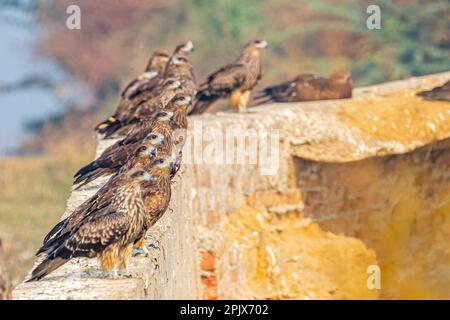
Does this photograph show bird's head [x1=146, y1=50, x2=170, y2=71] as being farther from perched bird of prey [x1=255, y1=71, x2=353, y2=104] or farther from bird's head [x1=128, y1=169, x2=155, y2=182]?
bird's head [x1=128, y1=169, x2=155, y2=182]

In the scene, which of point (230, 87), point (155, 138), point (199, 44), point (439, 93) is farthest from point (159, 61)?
point (199, 44)

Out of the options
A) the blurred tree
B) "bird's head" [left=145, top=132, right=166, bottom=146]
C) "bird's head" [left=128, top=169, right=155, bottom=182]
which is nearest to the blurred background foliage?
the blurred tree

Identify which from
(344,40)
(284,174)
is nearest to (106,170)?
(284,174)

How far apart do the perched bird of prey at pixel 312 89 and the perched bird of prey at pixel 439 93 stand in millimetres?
889

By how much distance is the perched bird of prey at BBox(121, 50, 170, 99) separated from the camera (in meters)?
13.5

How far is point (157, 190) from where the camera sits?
29.0 feet

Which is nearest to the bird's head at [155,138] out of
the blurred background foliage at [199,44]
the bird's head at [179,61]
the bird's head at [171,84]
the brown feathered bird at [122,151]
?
the brown feathered bird at [122,151]

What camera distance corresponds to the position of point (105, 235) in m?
7.74

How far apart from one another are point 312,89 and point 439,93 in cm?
151

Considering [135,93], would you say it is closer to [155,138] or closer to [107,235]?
[155,138]

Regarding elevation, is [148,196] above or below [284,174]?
below

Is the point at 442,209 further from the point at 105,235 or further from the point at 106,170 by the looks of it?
the point at 105,235

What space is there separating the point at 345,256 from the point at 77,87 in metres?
25.2

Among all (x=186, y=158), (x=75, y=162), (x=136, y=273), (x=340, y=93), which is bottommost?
(x=136, y=273)
